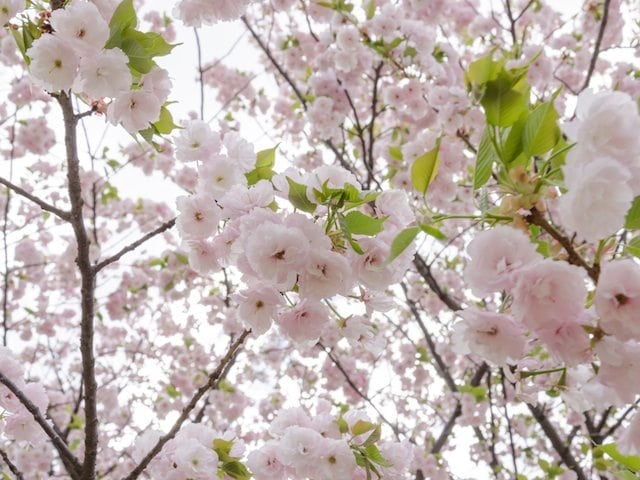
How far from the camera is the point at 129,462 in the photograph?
4.86 metres

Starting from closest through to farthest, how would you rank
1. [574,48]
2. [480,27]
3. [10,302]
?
[574,48] → [480,27] → [10,302]

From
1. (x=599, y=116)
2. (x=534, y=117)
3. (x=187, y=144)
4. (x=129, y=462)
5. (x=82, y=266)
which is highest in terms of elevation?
(x=129, y=462)

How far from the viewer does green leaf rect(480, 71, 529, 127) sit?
0.89 meters

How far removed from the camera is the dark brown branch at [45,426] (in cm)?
142

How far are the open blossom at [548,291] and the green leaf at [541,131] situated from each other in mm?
203

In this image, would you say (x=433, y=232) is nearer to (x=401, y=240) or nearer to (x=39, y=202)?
(x=401, y=240)

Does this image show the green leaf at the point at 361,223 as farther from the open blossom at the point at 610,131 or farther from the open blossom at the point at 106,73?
the open blossom at the point at 106,73

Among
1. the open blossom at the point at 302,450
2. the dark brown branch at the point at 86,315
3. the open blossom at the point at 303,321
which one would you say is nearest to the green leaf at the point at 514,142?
the open blossom at the point at 303,321

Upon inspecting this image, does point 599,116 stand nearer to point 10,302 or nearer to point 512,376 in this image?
A: point 512,376

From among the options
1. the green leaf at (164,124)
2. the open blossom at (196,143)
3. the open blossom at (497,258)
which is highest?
the green leaf at (164,124)

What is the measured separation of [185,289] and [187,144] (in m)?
3.79

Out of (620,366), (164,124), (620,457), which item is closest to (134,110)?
(164,124)

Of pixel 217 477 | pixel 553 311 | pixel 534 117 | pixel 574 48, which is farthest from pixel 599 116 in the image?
pixel 574 48

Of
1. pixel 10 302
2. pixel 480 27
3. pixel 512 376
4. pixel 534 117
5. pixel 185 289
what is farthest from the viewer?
pixel 10 302
